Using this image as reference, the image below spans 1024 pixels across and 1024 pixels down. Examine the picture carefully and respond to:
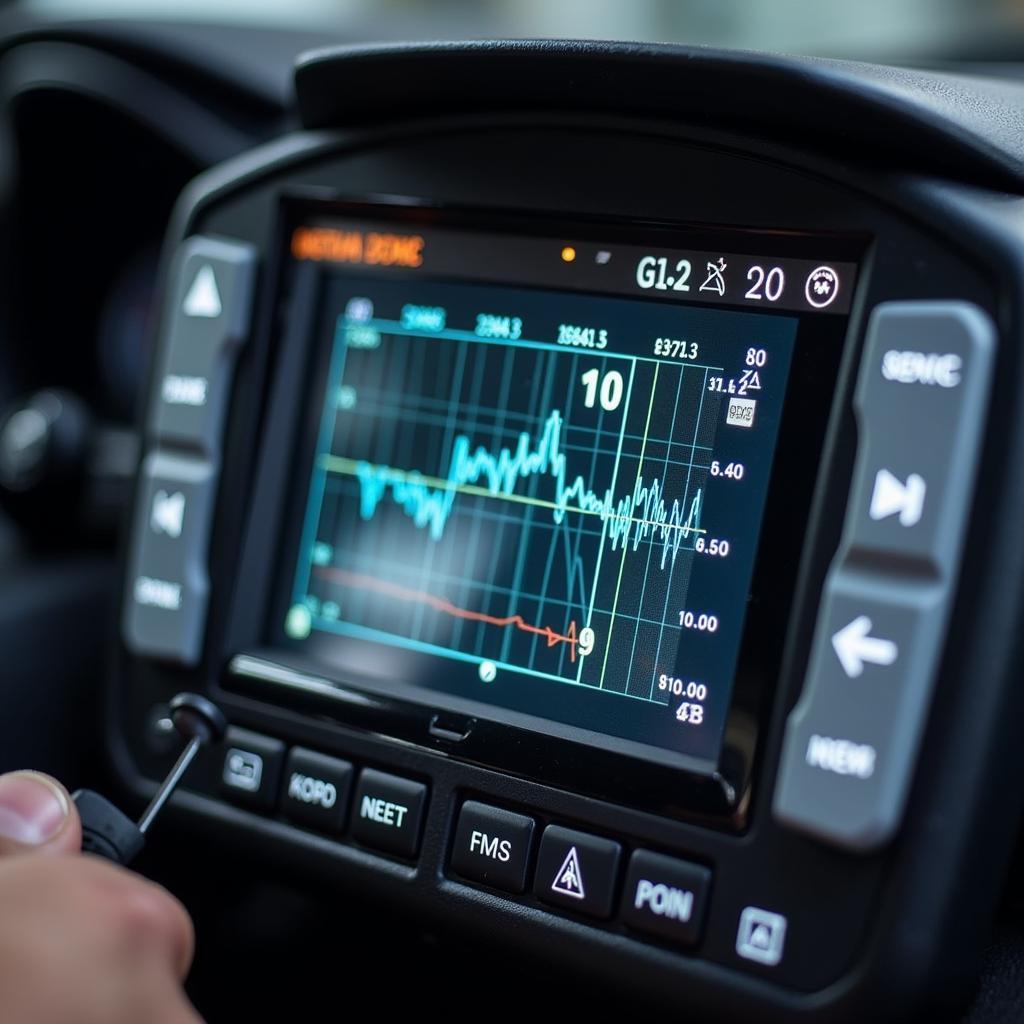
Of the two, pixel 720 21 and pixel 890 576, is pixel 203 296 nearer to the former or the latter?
pixel 890 576

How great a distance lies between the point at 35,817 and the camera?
0.83 meters

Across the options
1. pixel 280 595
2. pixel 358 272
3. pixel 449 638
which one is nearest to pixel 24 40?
pixel 358 272

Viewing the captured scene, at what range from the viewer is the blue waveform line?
3.16 ft

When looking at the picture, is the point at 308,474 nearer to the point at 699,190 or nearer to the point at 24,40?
the point at 699,190

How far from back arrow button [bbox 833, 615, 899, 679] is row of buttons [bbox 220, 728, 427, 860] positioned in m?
0.33

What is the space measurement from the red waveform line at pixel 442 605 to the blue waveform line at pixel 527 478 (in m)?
0.05

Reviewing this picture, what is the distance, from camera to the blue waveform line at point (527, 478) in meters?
0.96

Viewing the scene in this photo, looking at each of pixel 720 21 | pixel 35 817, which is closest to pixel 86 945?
pixel 35 817

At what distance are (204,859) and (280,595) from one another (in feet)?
0.78

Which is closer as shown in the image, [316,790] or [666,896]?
[666,896]

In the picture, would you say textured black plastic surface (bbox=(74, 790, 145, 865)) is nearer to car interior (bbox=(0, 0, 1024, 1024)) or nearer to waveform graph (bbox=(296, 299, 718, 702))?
car interior (bbox=(0, 0, 1024, 1024))

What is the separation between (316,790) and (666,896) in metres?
0.29

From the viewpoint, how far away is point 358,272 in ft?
3.75

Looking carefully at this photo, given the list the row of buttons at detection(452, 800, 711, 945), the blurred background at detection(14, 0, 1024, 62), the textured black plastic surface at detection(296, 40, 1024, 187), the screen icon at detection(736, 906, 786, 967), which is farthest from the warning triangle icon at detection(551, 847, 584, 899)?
the blurred background at detection(14, 0, 1024, 62)
